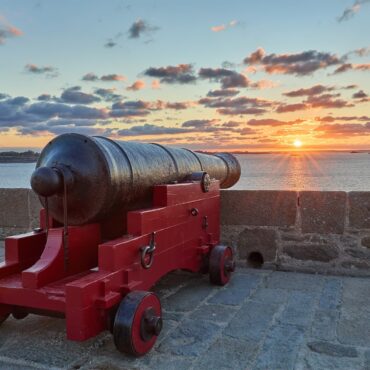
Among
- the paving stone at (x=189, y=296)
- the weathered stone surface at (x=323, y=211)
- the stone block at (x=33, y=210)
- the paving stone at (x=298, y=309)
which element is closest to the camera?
the paving stone at (x=298, y=309)

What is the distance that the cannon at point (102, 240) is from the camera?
3068 mm

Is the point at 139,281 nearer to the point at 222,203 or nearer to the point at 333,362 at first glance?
the point at 333,362

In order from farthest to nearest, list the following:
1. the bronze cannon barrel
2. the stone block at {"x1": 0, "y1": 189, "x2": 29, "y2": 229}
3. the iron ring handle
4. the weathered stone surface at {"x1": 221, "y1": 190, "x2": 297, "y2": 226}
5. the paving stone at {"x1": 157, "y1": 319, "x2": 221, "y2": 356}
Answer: the stone block at {"x1": 0, "y1": 189, "x2": 29, "y2": 229} < the weathered stone surface at {"x1": 221, "y1": 190, "x2": 297, "y2": 226} < the iron ring handle < the bronze cannon barrel < the paving stone at {"x1": 157, "y1": 319, "x2": 221, "y2": 356}

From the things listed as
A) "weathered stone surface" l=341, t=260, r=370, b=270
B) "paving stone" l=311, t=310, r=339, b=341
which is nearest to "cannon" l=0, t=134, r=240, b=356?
"paving stone" l=311, t=310, r=339, b=341

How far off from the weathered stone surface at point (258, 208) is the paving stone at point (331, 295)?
88 centimetres

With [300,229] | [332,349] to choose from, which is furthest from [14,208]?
[332,349]

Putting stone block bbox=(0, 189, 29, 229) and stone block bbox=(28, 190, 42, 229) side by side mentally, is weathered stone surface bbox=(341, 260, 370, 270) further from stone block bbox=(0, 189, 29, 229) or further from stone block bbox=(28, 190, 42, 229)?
stone block bbox=(0, 189, 29, 229)

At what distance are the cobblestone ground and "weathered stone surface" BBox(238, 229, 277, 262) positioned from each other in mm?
906

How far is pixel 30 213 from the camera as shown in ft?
22.0

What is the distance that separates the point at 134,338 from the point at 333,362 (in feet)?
4.04

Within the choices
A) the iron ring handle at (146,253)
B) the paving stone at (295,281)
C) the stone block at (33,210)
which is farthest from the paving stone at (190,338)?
the stone block at (33,210)

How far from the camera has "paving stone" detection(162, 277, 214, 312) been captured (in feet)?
13.6

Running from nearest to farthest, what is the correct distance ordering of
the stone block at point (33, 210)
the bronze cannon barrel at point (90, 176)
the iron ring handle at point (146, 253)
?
the bronze cannon barrel at point (90, 176)
the iron ring handle at point (146, 253)
the stone block at point (33, 210)

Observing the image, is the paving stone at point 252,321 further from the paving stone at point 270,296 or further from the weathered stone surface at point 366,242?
the weathered stone surface at point 366,242
